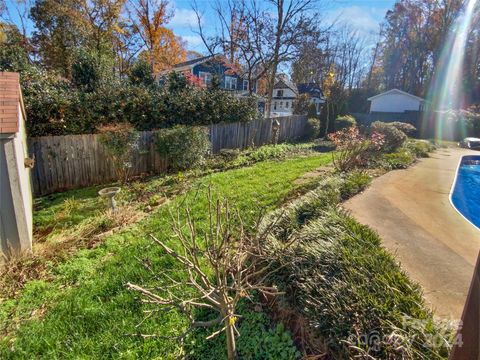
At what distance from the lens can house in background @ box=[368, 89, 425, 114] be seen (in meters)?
25.8

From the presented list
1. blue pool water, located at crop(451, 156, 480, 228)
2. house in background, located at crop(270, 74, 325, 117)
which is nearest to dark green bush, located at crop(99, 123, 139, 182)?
blue pool water, located at crop(451, 156, 480, 228)

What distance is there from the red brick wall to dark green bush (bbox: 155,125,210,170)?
12.4ft

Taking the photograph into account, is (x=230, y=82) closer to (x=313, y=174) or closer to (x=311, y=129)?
(x=311, y=129)

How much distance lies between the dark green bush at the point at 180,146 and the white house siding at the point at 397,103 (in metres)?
25.3

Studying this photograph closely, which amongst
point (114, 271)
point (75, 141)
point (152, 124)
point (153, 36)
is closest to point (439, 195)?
point (114, 271)

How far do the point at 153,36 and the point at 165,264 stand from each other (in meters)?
23.9

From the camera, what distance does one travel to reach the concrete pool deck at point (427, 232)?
8.92 feet

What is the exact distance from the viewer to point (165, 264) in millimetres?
3566

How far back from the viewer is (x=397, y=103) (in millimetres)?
26156

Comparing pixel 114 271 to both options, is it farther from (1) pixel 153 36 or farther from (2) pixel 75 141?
(1) pixel 153 36

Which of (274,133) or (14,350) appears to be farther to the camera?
(274,133)

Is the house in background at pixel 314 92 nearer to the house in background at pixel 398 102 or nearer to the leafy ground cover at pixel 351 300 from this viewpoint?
the house in background at pixel 398 102

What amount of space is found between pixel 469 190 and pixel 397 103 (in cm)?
2203

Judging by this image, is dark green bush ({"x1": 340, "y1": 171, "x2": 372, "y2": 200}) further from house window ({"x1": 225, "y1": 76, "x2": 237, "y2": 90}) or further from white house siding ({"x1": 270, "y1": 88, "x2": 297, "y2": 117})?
white house siding ({"x1": 270, "y1": 88, "x2": 297, "y2": 117})
